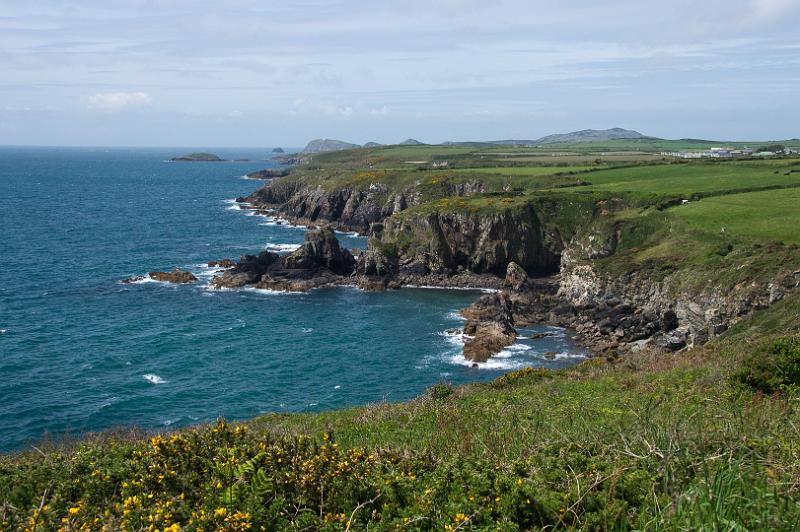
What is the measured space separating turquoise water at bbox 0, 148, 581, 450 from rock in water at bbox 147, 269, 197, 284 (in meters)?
1.96

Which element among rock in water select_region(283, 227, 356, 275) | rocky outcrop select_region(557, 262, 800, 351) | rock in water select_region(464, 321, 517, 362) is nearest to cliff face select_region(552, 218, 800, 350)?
rocky outcrop select_region(557, 262, 800, 351)

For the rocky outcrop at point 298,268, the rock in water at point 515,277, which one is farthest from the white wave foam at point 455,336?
the rocky outcrop at point 298,268

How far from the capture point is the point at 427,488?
8664 mm

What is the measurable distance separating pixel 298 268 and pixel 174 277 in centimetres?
1378

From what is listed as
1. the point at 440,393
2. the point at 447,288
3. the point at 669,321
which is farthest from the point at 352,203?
the point at 440,393

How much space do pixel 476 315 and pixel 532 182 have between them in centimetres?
4753

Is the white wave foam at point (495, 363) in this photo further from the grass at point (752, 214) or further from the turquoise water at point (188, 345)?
the grass at point (752, 214)

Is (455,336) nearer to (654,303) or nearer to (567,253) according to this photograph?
(654,303)

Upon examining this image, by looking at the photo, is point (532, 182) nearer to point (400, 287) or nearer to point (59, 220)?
point (400, 287)

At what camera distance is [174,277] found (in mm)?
70750

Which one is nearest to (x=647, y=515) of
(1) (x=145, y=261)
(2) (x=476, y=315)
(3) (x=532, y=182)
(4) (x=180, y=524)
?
(4) (x=180, y=524)

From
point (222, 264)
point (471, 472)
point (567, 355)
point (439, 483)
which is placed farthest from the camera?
point (222, 264)

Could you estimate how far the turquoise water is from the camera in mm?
39188

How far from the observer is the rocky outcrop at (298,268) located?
229ft
